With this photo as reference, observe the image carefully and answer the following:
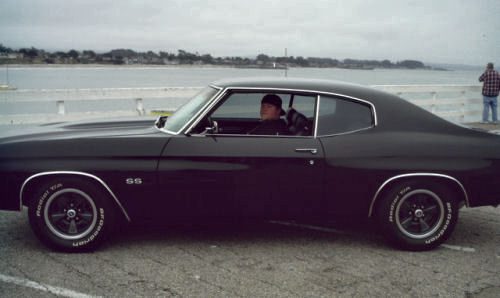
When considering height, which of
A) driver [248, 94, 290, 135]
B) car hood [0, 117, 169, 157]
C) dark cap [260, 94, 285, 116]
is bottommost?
car hood [0, 117, 169, 157]

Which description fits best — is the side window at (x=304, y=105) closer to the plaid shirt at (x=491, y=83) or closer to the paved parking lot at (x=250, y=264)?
the paved parking lot at (x=250, y=264)

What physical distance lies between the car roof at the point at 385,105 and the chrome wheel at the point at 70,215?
159 centimetres

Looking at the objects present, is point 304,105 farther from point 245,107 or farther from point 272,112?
point 245,107

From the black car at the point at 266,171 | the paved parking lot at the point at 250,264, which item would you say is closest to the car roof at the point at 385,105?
the black car at the point at 266,171

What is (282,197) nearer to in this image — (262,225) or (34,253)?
(262,225)

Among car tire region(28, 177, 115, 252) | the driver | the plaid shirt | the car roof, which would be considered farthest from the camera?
the plaid shirt

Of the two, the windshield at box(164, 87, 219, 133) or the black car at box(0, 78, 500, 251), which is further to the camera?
the windshield at box(164, 87, 219, 133)

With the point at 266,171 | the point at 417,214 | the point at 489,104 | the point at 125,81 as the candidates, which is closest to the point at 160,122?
the point at 266,171

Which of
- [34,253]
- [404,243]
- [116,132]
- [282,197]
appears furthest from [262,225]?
[34,253]

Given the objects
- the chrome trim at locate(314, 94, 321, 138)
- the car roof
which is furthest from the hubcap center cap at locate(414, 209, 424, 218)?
the chrome trim at locate(314, 94, 321, 138)

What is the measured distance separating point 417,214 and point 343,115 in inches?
43.7

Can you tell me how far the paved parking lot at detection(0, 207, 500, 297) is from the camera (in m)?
3.72

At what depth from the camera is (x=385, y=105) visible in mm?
4664

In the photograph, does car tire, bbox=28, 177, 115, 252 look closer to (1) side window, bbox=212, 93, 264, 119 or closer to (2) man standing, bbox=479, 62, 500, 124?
(1) side window, bbox=212, 93, 264, 119
